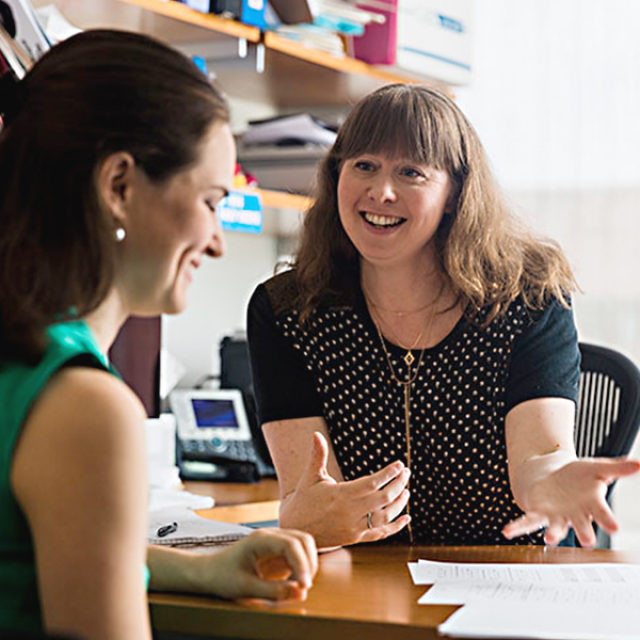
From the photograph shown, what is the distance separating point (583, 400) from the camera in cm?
202

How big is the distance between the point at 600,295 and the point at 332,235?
1370 mm

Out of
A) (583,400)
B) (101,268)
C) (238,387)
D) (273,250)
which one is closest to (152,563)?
(101,268)

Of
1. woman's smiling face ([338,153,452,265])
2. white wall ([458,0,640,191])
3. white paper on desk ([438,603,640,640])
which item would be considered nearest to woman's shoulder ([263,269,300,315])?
woman's smiling face ([338,153,452,265])

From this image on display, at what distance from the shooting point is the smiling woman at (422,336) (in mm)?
1718

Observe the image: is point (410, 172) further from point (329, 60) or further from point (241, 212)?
point (329, 60)

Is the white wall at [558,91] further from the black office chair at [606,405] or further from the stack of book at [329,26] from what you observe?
the black office chair at [606,405]

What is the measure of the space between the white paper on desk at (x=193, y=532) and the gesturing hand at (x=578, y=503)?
0.38 metres

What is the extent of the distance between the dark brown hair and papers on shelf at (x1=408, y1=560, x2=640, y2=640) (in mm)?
480

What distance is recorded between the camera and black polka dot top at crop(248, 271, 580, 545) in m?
1.72

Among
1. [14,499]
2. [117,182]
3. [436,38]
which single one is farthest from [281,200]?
[14,499]

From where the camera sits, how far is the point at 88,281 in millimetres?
919

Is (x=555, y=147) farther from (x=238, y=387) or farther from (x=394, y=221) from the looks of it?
(x=394, y=221)

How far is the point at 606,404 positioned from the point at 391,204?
602mm

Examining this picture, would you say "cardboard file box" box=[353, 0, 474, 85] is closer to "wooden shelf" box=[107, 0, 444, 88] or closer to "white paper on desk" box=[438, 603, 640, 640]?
"wooden shelf" box=[107, 0, 444, 88]
